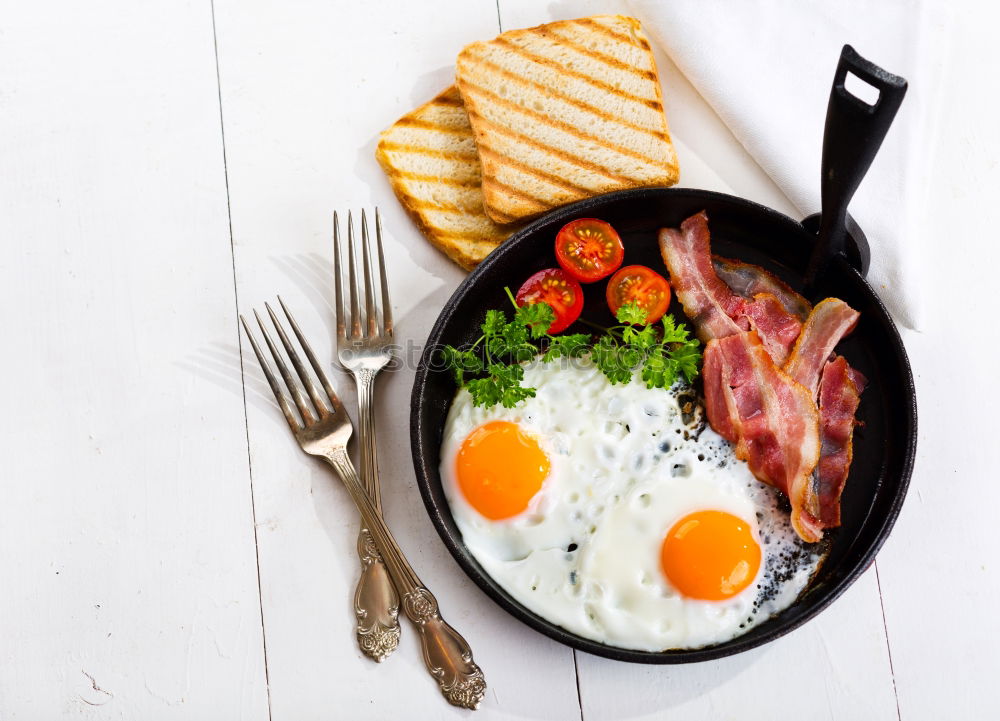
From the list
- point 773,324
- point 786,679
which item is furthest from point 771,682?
point 773,324

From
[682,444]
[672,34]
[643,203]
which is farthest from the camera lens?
[672,34]

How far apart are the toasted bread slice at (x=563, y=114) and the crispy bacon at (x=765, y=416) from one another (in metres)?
0.63

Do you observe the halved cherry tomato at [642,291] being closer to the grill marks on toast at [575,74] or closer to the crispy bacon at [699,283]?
the crispy bacon at [699,283]

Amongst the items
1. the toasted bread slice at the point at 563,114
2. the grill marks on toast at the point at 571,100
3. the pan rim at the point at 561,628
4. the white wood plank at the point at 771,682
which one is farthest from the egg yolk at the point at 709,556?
the grill marks on toast at the point at 571,100

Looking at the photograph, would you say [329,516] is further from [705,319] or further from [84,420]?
[705,319]

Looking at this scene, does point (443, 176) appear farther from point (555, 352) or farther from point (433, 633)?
point (433, 633)

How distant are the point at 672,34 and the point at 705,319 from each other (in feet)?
3.14

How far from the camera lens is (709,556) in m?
2.21

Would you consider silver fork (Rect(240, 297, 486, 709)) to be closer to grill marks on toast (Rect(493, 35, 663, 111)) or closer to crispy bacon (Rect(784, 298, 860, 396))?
grill marks on toast (Rect(493, 35, 663, 111))

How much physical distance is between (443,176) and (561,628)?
1437mm

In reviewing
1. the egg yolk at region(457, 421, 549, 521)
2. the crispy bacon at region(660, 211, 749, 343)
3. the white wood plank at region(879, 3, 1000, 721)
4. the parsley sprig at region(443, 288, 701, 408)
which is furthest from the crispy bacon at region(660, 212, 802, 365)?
the egg yolk at region(457, 421, 549, 521)

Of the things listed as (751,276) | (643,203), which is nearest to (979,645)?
(751,276)

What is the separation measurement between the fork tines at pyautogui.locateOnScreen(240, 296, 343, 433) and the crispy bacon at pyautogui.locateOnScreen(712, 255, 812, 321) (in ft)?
4.12

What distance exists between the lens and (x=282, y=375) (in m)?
2.54
